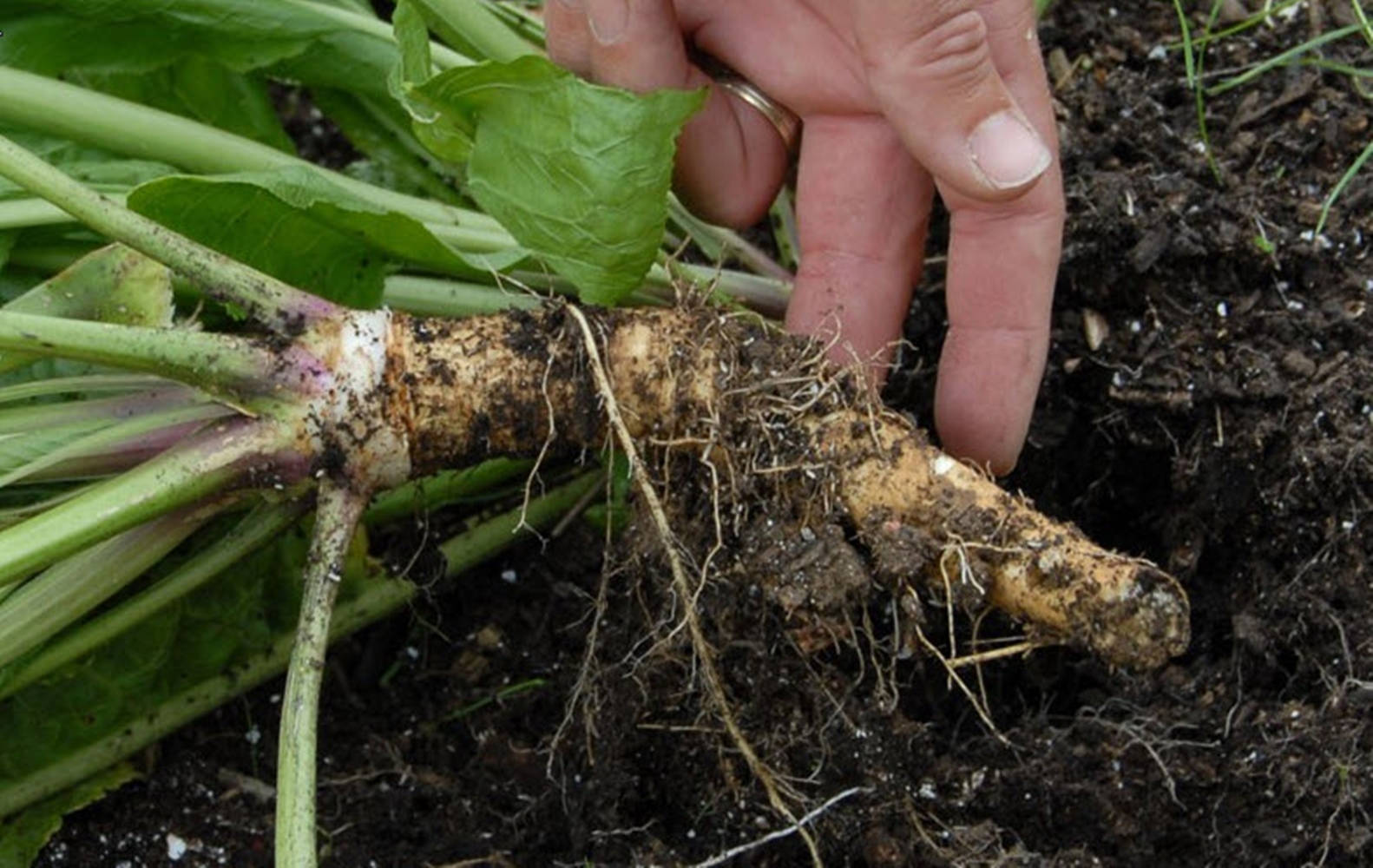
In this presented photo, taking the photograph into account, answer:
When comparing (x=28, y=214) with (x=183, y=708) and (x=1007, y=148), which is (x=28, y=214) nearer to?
(x=183, y=708)

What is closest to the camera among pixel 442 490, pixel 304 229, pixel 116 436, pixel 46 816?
pixel 116 436

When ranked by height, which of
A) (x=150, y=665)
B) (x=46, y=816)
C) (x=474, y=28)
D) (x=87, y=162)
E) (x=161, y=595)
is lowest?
(x=46, y=816)

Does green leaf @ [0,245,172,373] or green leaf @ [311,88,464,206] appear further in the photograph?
green leaf @ [311,88,464,206]

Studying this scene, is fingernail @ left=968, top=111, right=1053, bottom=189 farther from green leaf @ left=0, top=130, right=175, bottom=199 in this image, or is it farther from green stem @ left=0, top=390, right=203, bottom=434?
green leaf @ left=0, top=130, right=175, bottom=199

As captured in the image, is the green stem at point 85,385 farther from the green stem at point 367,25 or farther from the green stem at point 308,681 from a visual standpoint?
the green stem at point 367,25

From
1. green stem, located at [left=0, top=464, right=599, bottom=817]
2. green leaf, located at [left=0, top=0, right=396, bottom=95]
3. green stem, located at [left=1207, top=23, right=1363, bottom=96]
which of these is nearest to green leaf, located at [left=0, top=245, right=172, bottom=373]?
green leaf, located at [left=0, top=0, right=396, bottom=95]

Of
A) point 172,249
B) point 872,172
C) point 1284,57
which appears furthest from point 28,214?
point 1284,57
